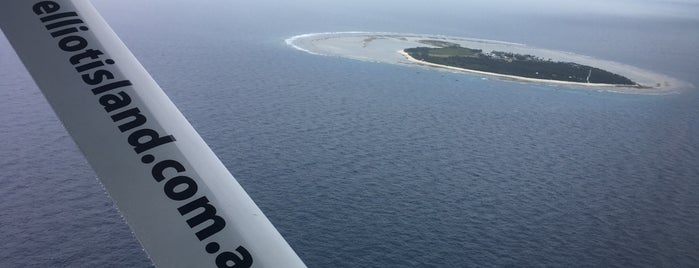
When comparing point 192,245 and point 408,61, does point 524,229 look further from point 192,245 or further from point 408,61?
point 408,61

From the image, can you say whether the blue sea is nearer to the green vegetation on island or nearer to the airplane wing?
the green vegetation on island

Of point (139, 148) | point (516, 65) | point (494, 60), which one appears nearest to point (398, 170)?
point (139, 148)

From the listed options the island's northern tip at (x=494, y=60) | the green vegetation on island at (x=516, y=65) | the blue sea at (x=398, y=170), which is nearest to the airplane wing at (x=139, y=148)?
the blue sea at (x=398, y=170)

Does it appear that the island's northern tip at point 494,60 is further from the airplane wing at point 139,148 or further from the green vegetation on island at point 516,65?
the airplane wing at point 139,148

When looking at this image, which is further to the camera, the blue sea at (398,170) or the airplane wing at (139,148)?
the blue sea at (398,170)

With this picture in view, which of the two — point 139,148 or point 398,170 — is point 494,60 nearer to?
point 398,170

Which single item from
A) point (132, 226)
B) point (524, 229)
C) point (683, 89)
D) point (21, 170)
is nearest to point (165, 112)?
point (132, 226)
